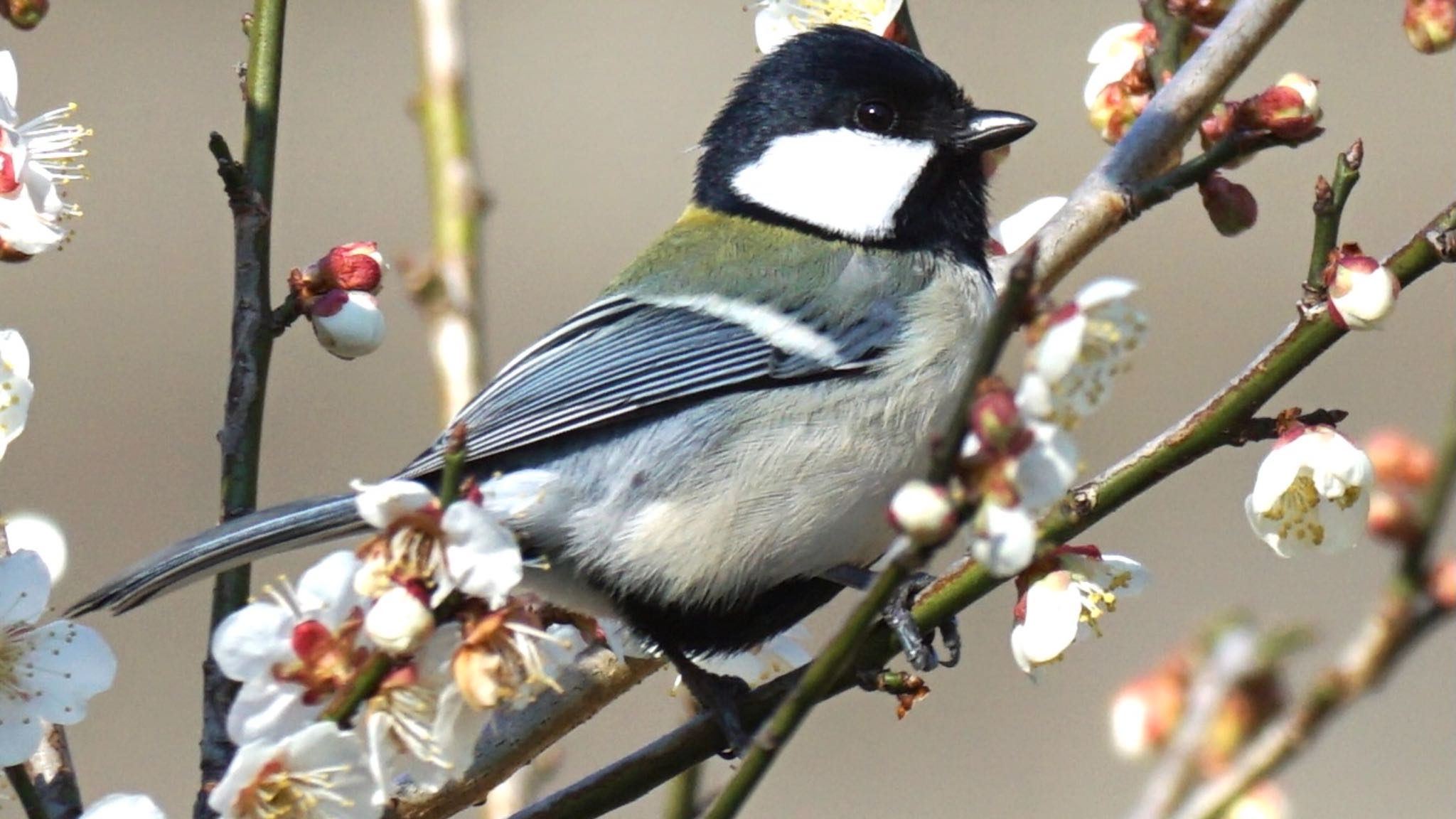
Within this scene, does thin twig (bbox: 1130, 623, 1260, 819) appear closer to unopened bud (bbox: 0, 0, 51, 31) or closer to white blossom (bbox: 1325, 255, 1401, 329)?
white blossom (bbox: 1325, 255, 1401, 329)

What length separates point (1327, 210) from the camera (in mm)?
1220

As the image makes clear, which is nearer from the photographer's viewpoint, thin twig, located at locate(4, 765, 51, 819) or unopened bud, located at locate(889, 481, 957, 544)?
unopened bud, located at locate(889, 481, 957, 544)

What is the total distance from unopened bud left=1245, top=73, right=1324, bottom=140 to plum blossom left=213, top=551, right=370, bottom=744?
31.1 inches

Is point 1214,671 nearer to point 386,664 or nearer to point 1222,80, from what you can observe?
point 1222,80

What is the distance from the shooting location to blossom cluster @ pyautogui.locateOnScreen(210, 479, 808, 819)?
Result: 41.5 inches

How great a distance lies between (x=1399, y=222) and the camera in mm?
5812

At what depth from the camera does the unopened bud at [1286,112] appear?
1392 millimetres

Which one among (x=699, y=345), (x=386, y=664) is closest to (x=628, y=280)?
(x=699, y=345)

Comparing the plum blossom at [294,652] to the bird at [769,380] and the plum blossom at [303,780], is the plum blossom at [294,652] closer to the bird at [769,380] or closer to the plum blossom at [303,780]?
the plum blossom at [303,780]

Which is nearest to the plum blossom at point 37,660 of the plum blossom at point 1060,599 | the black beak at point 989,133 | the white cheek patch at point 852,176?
the plum blossom at point 1060,599

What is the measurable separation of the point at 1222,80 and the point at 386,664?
90 cm

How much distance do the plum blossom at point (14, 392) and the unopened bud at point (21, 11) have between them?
0.29 m

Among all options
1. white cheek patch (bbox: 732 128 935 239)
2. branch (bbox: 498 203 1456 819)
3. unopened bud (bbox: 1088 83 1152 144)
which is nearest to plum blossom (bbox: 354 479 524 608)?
branch (bbox: 498 203 1456 819)

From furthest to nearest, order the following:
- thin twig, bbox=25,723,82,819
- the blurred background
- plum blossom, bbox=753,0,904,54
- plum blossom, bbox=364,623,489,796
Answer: the blurred background < plum blossom, bbox=753,0,904,54 < thin twig, bbox=25,723,82,819 < plum blossom, bbox=364,623,489,796
